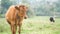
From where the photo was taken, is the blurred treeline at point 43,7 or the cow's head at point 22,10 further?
the blurred treeline at point 43,7

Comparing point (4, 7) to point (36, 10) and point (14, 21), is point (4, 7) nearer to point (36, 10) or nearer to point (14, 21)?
point (36, 10)

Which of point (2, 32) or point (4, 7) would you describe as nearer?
point (2, 32)

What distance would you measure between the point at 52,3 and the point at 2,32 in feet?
13.6

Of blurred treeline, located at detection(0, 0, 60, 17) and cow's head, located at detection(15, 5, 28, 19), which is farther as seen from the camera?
blurred treeline, located at detection(0, 0, 60, 17)

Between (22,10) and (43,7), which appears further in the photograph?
(43,7)

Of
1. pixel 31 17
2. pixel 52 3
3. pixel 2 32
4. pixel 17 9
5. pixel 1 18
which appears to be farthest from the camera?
pixel 52 3

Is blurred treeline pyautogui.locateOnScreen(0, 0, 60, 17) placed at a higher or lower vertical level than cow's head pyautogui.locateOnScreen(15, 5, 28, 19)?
lower

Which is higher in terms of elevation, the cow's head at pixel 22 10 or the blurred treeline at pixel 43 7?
the cow's head at pixel 22 10

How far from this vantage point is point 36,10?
9.30 m

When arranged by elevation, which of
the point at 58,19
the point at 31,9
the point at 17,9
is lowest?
the point at 58,19

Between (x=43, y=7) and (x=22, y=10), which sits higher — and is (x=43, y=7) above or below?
below

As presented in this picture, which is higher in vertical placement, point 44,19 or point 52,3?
point 52,3

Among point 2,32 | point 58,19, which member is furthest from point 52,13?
point 2,32

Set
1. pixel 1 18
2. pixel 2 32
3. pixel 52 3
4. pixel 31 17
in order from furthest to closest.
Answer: pixel 52 3
pixel 31 17
pixel 1 18
pixel 2 32
